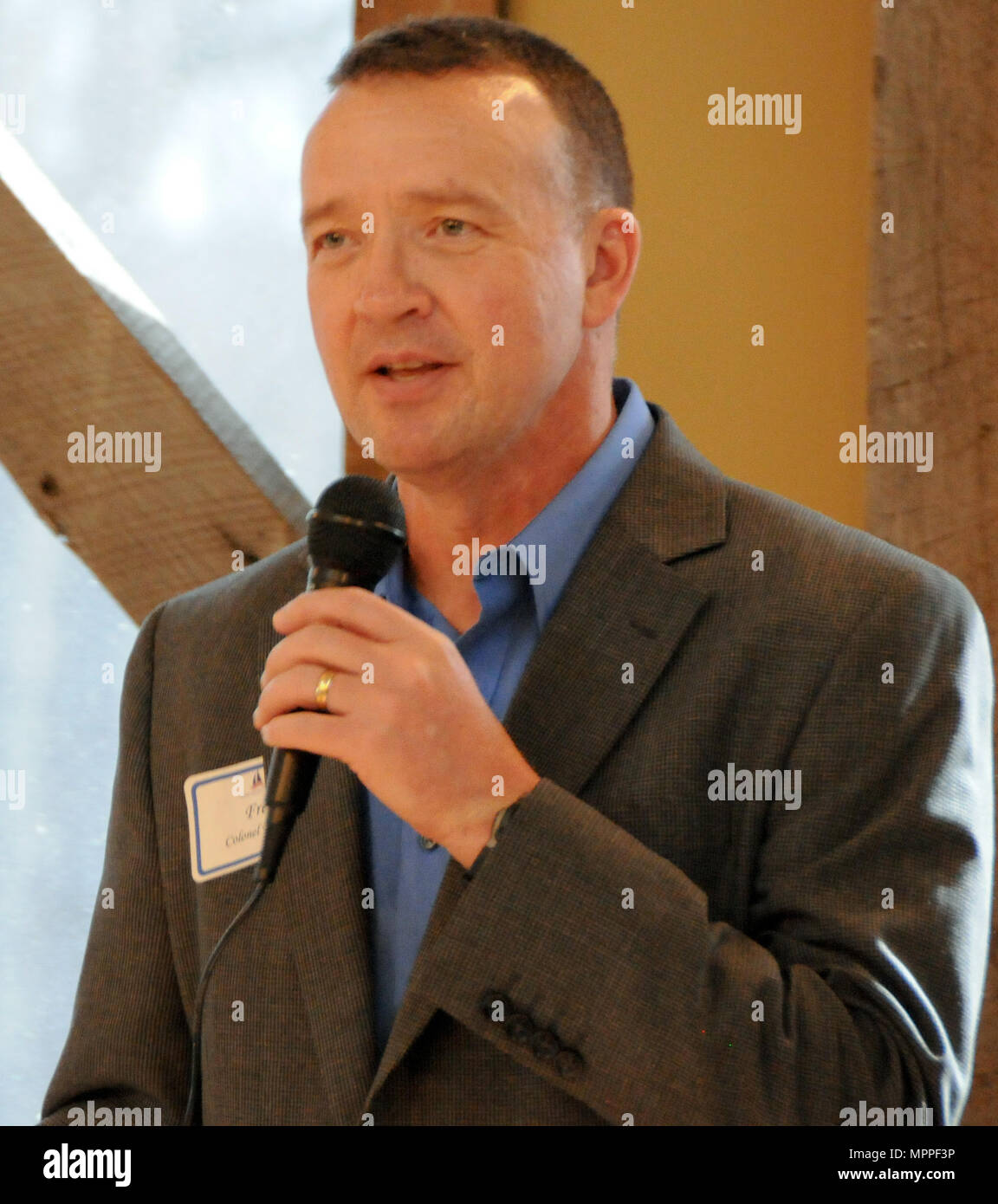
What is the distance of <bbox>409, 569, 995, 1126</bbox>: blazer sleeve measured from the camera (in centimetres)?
108

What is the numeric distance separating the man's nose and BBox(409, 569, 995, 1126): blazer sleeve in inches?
18.7

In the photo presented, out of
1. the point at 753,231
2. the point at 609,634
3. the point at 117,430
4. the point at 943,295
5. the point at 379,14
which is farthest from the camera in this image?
the point at 379,14

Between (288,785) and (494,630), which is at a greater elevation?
(494,630)

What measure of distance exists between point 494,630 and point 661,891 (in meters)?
0.38

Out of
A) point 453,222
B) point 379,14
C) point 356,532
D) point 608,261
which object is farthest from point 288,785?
point 379,14

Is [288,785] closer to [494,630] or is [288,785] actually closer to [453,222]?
[494,630]

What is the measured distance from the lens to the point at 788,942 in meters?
1.19

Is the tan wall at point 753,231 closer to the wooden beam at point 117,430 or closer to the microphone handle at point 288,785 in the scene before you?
the wooden beam at point 117,430

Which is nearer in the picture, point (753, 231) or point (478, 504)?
point (478, 504)

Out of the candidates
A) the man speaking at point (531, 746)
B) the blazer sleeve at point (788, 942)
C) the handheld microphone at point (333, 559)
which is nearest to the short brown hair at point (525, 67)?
the man speaking at point (531, 746)

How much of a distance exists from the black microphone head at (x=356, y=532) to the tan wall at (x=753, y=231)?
Result: 773 mm

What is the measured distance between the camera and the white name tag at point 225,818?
1395mm
